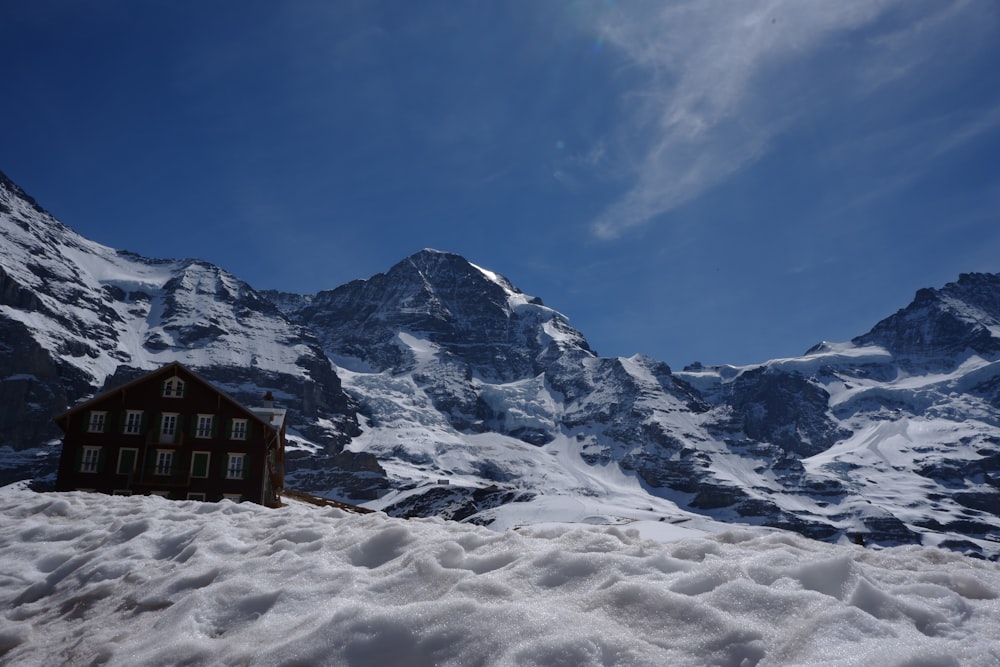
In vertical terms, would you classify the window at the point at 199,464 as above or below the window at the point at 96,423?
below

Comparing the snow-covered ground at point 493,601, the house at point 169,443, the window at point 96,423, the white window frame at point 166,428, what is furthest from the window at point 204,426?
the snow-covered ground at point 493,601

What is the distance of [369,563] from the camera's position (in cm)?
581

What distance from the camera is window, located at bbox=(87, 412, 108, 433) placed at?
125 ft

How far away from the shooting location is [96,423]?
126 feet

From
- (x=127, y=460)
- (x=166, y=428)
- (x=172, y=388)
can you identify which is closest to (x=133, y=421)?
(x=166, y=428)

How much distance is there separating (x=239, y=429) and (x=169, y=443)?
3743 mm

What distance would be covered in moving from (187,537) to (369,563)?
2667 millimetres

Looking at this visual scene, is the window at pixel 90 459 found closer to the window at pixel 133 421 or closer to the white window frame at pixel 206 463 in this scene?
the window at pixel 133 421

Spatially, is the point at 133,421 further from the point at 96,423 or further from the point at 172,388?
the point at 172,388

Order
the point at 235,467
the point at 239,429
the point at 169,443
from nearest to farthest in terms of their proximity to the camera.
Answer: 1. the point at 169,443
2. the point at 235,467
3. the point at 239,429

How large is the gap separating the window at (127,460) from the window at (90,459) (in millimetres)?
1101

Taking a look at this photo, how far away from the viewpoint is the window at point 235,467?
39.3 meters

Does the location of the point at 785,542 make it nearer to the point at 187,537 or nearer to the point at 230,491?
the point at 187,537

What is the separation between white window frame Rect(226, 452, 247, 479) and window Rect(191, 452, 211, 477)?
1.15 metres
